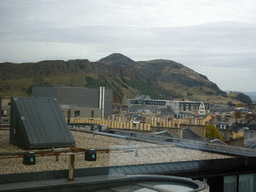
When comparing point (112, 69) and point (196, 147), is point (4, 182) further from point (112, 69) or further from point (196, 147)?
point (112, 69)

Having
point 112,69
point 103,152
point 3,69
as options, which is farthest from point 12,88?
point 112,69

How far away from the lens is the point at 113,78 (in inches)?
1367

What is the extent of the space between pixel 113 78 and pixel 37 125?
89.0ft

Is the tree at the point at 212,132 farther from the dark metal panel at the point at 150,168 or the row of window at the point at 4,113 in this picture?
the dark metal panel at the point at 150,168

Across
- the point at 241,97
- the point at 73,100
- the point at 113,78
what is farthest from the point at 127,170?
the point at 241,97

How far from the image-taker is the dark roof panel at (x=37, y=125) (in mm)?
7484

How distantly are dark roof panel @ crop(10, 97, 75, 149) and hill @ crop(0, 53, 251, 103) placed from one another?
0.59m

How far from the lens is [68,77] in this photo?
13328mm

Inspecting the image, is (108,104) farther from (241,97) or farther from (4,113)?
(241,97)

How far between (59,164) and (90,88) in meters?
14.1

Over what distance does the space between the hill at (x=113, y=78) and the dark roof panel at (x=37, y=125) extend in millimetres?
587

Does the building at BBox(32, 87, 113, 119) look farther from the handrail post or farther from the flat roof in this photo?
the handrail post

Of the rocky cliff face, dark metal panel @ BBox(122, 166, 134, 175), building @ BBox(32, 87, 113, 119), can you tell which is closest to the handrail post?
dark metal panel @ BBox(122, 166, 134, 175)

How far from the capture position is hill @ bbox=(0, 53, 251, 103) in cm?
881
